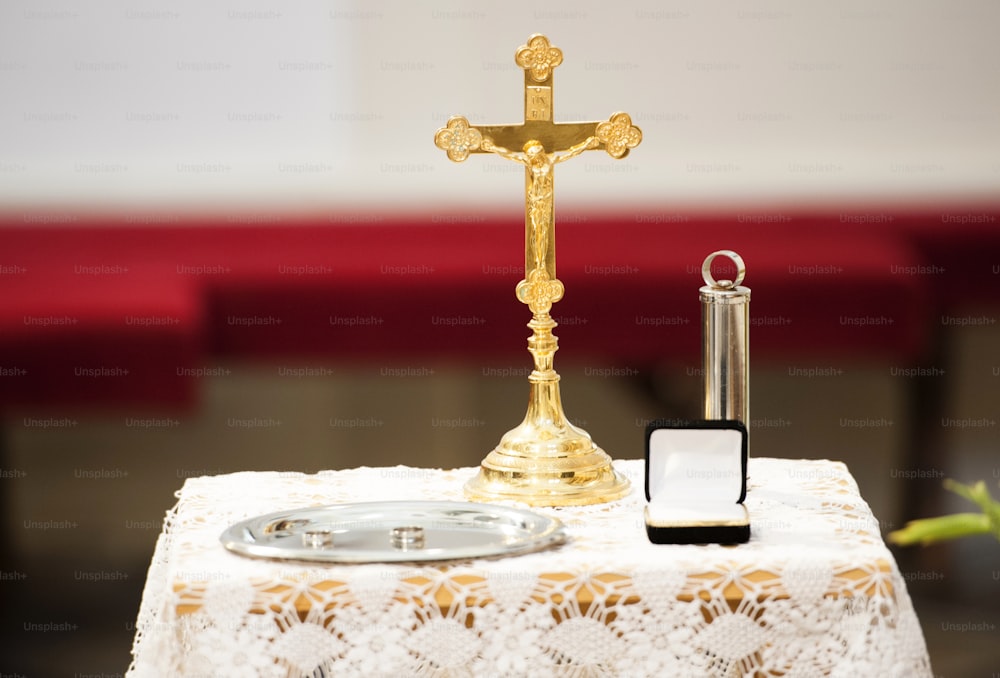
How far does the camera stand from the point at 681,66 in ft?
12.1

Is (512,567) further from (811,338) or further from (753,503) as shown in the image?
(811,338)

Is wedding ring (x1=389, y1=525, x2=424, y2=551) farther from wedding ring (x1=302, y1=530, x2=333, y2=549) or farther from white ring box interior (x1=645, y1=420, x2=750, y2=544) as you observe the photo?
white ring box interior (x1=645, y1=420, x2=750, y2=544)

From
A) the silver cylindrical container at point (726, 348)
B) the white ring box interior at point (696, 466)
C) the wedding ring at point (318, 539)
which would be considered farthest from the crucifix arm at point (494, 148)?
the wedding ring at point (318, 539)

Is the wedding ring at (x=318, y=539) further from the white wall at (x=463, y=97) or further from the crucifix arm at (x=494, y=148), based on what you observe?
the white wall at (x=463, y=97)

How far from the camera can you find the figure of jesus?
1773 millimetres

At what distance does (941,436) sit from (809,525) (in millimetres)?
1959

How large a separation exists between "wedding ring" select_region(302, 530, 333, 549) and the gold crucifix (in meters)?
0.28

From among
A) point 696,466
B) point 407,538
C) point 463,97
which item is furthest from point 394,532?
point 463,97

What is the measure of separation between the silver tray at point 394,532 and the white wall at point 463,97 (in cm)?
212

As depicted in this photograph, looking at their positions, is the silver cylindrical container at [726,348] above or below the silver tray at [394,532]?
above

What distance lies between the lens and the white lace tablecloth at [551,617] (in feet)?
4.67

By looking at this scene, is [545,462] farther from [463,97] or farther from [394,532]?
[463,97]

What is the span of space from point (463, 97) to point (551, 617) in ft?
7.96

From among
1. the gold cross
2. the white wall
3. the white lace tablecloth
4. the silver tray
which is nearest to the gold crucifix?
the gold cross
